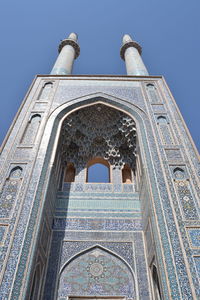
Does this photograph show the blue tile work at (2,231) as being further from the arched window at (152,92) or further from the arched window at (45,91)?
the arched window at (152,92)

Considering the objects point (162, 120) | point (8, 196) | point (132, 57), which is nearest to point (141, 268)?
point (8, 196)

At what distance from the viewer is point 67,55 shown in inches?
405

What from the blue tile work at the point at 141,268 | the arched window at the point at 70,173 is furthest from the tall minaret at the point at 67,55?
the blue tile work at the point at 141,268

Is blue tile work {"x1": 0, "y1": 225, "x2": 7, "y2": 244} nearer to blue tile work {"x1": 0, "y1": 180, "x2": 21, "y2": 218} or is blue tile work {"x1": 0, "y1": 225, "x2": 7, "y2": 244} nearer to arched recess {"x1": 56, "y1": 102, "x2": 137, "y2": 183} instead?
blue tile work {"x1": 0, "y1": 180, "x2": 21, "y2": 218}

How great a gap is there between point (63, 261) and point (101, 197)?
5.09 ft

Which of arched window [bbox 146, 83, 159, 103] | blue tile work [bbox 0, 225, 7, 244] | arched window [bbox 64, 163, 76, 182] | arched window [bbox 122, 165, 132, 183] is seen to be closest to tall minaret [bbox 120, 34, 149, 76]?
arched window [bbox 146, 83, 159, 103]

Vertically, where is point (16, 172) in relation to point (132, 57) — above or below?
below

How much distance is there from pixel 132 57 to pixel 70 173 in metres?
5.83

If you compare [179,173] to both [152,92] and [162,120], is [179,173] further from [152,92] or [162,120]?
[152,92]

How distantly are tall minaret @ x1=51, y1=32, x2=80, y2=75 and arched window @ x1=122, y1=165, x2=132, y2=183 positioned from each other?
4.01m

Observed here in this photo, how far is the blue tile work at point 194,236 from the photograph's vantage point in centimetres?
371

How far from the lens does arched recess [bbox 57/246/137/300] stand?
4.26 m

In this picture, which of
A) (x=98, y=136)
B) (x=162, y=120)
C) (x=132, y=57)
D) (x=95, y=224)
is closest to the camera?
(x=95, y=224)

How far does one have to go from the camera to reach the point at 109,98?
691 centimetres
